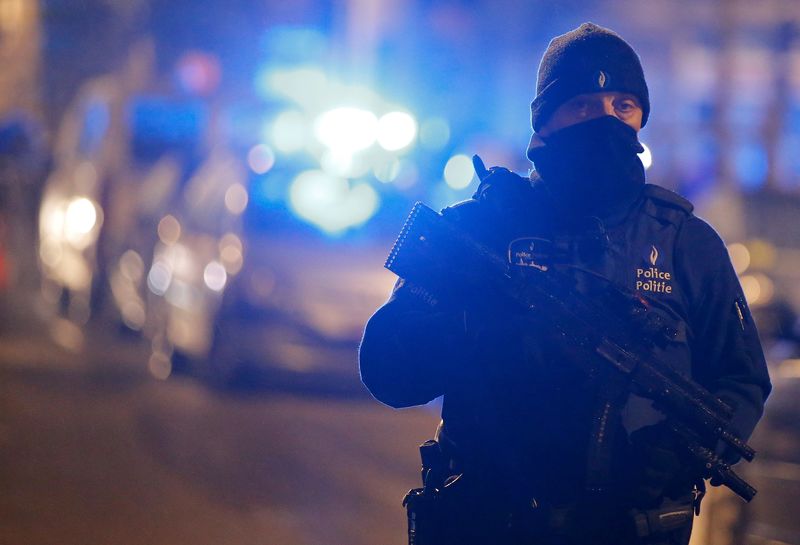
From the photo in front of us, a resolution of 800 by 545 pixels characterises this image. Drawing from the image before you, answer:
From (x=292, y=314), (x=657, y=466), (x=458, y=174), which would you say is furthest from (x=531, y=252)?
(x=458, y=174)

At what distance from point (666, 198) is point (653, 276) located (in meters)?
0.24

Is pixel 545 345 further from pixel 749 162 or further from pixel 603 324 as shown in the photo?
pixel 749 162

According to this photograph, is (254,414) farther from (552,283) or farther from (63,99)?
(63,99)

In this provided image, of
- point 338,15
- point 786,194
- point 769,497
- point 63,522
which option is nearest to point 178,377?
point 63,522

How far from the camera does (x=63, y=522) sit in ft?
22.7

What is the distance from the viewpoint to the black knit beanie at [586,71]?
3150 millimetres

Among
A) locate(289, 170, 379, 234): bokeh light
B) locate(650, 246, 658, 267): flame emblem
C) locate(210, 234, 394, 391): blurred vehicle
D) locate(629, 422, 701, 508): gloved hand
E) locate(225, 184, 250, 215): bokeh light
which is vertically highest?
locate(289, 170, 379, 234): bokeh light

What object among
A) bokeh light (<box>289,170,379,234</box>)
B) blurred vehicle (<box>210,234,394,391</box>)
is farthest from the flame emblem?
bokeh light (<box>289,170,379,234</box>)

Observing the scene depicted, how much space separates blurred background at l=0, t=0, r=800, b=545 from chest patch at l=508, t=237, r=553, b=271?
2.20m

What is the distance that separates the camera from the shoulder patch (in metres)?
3.19

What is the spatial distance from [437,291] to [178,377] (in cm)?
964

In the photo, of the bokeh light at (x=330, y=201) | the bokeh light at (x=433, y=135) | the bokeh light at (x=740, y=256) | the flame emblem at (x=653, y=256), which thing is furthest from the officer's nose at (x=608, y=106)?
the bokeh light at (x=740, y=256)

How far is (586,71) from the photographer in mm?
3152

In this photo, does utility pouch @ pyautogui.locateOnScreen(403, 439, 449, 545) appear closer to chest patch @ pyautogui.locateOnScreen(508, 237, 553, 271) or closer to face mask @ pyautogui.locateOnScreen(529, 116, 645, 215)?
chest patch @ pyautogui.locateOnScreen(508, 237, 553, 271)
